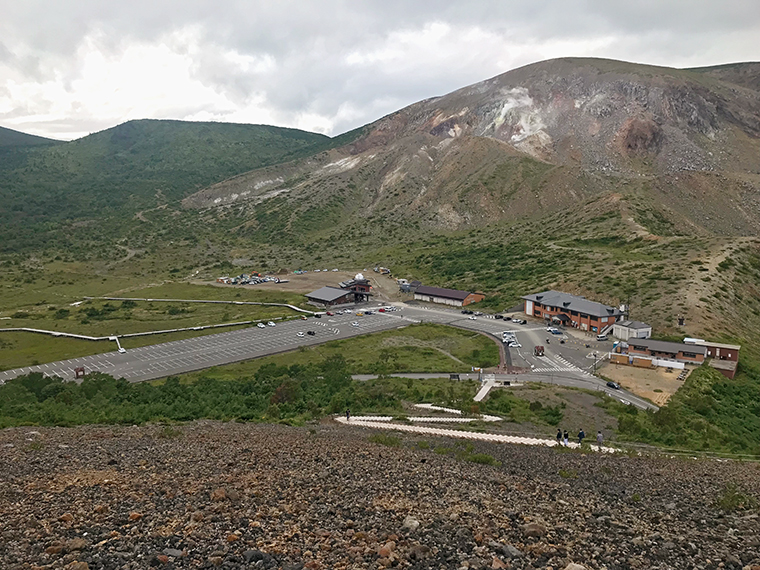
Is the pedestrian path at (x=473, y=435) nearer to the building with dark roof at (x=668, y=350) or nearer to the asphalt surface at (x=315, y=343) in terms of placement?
the asphalt surface at (x=315, y=343)

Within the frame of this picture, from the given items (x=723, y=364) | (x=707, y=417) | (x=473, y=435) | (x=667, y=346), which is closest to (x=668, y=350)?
(x=667, y=346)

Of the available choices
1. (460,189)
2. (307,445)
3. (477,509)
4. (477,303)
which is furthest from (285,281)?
(477,509)

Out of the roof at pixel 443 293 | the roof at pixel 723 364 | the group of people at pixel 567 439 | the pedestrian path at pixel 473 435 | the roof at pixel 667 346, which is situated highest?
the pedestrian path at pixel 473 435

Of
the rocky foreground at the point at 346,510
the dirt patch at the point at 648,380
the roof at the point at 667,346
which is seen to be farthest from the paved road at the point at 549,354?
the rocky foreground at the point at 346,510

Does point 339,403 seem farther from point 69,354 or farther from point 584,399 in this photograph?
point 69,354

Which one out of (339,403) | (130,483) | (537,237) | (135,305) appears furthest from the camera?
(537,237)

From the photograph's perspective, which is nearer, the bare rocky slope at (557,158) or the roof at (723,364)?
the roof at (723,364)

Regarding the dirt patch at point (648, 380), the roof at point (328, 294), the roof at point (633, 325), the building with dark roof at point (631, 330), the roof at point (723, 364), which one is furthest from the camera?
the roof at point (328, 294)
